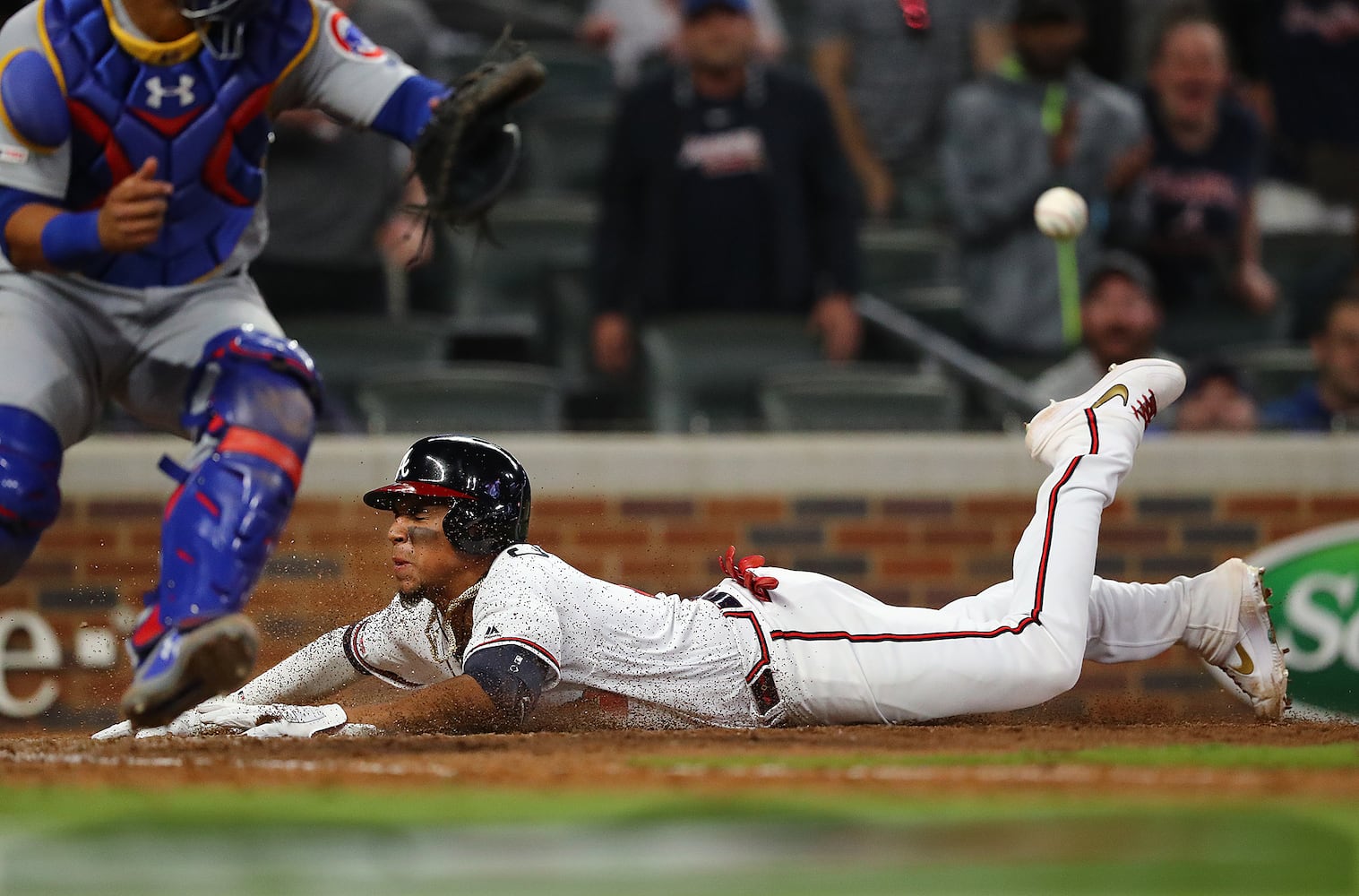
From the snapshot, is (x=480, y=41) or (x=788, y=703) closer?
(x=788, y=703)

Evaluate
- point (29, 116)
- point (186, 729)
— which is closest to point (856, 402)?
point (186, 729)

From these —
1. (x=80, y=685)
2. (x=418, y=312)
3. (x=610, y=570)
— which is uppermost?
(x=418, y=312)

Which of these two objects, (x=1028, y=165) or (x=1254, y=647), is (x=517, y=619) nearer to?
(x=1254, y=647)

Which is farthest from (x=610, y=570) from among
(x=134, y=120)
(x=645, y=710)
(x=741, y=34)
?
(x=134, y=120)

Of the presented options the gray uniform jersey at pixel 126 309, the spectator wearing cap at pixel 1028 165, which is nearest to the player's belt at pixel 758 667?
the gray uniform jersey at pixel 126 309

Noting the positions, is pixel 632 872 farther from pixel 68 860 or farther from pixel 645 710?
pixel 645 710

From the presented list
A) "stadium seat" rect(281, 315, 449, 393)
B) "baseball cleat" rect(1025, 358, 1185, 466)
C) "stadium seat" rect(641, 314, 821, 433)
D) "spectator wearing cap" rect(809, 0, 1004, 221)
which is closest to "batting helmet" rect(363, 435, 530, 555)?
"baseball cleat" rect(1025, 358, 1185, 466)

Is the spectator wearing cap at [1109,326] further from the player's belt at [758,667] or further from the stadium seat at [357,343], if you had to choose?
the player's belt at [758,667]
